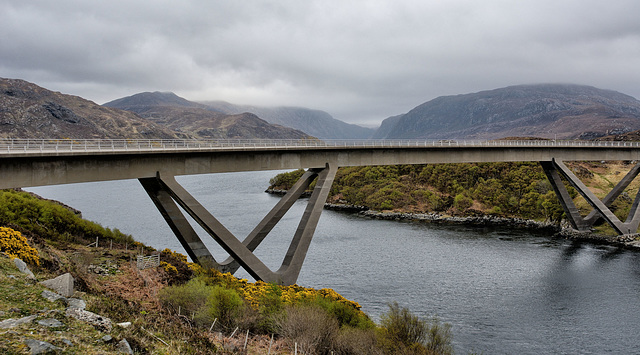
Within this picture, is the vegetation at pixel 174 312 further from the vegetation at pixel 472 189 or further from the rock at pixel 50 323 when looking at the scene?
the vegetation at pixel 472 189

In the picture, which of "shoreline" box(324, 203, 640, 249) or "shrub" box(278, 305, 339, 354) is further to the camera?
"shoreline" box(324, 203, 640, 249)

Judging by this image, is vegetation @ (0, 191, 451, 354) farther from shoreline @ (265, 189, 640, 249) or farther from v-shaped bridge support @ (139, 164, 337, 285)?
shoreline @ (265, 189, 640, 249)

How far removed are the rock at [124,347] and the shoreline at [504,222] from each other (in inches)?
2158

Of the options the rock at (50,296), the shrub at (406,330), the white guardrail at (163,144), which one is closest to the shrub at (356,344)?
the shrub at (406,330)

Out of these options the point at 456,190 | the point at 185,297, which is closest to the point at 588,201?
the point at 456,190

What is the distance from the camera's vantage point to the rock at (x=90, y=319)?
10.2m

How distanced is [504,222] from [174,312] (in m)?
62.1

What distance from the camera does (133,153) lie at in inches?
902

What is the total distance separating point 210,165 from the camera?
26.6 metres

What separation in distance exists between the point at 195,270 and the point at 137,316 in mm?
11536

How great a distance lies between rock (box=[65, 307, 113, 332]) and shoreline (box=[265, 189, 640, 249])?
54948 mm

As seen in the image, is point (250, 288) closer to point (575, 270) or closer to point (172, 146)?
point (172, 146)

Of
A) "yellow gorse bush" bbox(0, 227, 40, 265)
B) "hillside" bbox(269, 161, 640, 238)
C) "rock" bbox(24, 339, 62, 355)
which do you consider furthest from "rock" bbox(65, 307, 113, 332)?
"hillside" bbox(269, 161, 640, 238)

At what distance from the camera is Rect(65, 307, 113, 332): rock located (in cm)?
1016
